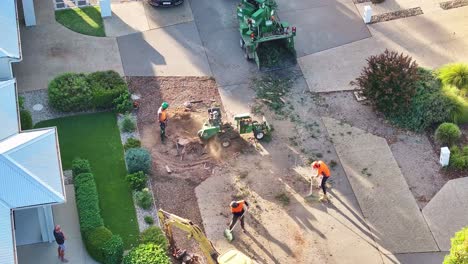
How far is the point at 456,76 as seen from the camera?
2888 centimetres

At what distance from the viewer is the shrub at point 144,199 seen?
993 inches

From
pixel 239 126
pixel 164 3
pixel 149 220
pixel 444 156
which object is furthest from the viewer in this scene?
pixel 164 3

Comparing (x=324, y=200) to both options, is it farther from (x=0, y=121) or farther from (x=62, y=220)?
(x=0, y=121)

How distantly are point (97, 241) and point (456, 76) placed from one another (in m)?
14.4

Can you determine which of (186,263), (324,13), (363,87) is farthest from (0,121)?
(324,13)

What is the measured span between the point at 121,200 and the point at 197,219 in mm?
2608

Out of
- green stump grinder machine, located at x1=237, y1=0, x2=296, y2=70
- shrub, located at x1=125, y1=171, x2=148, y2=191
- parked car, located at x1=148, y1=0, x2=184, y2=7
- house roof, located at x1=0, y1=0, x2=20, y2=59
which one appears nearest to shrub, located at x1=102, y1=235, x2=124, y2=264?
shrub, located at x1=125, y1=171, x2=148, y2=191

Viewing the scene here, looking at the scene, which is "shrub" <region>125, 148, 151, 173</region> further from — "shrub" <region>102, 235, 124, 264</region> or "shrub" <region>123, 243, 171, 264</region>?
"shrub" <region>123, 243, 171, 264</region>

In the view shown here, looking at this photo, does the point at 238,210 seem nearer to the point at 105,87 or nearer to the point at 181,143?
the point at 181,143

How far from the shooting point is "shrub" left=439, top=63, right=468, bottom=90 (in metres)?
28.8

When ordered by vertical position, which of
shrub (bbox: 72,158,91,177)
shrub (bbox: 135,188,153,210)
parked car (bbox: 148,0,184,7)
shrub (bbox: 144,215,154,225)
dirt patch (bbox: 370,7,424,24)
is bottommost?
shrub (bbox: 144,215,154,225)

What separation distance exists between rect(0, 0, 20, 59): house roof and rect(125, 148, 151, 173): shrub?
16.4 feet

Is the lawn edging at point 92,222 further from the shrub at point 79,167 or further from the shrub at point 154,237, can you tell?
the shrub at point 154,237

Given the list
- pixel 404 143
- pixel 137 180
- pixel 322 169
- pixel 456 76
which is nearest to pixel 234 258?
pixel 322 169
